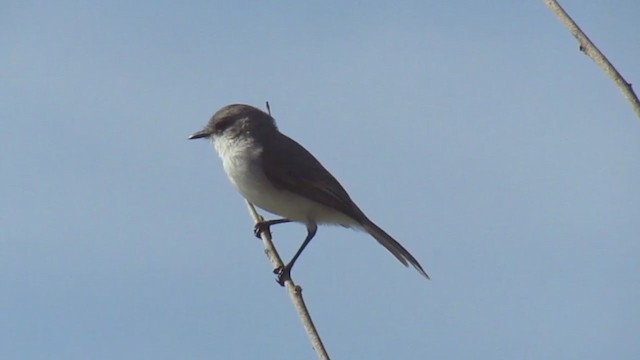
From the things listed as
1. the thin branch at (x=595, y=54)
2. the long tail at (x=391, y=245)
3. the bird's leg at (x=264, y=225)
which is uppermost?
the bird's leg at (x=264, y=225)

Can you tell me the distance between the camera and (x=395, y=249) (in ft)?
26.9

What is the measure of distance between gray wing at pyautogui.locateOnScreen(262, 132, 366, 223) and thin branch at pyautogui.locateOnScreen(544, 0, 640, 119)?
5.08m

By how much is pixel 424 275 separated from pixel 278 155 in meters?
1.85

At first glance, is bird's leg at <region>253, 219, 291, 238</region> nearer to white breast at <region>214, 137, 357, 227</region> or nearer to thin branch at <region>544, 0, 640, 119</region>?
white breast at <region>214, 137, 357, 227</region>

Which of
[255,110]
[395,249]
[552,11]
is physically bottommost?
[552,11]

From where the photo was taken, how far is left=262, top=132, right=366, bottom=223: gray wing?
869 centimetres

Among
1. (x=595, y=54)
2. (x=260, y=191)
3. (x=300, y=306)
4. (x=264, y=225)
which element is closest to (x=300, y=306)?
(x=300, y=306)

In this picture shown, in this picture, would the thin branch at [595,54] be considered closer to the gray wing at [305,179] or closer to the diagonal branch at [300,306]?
the diagonal branch at [300,306]

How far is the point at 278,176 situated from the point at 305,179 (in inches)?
9.6

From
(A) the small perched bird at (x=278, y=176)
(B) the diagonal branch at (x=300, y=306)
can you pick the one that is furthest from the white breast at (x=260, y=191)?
(B) the diagonal branch at (x=300, y=306)

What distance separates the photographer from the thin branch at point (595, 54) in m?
3.30

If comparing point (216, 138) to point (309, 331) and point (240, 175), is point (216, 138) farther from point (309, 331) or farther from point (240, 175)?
point (309, 331)

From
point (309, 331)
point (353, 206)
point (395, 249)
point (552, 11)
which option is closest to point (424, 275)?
point (395, 249)

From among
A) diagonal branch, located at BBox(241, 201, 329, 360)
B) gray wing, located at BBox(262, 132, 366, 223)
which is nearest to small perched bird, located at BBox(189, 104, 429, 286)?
gray wing, located at BBox(262, 132, 366, 223)
